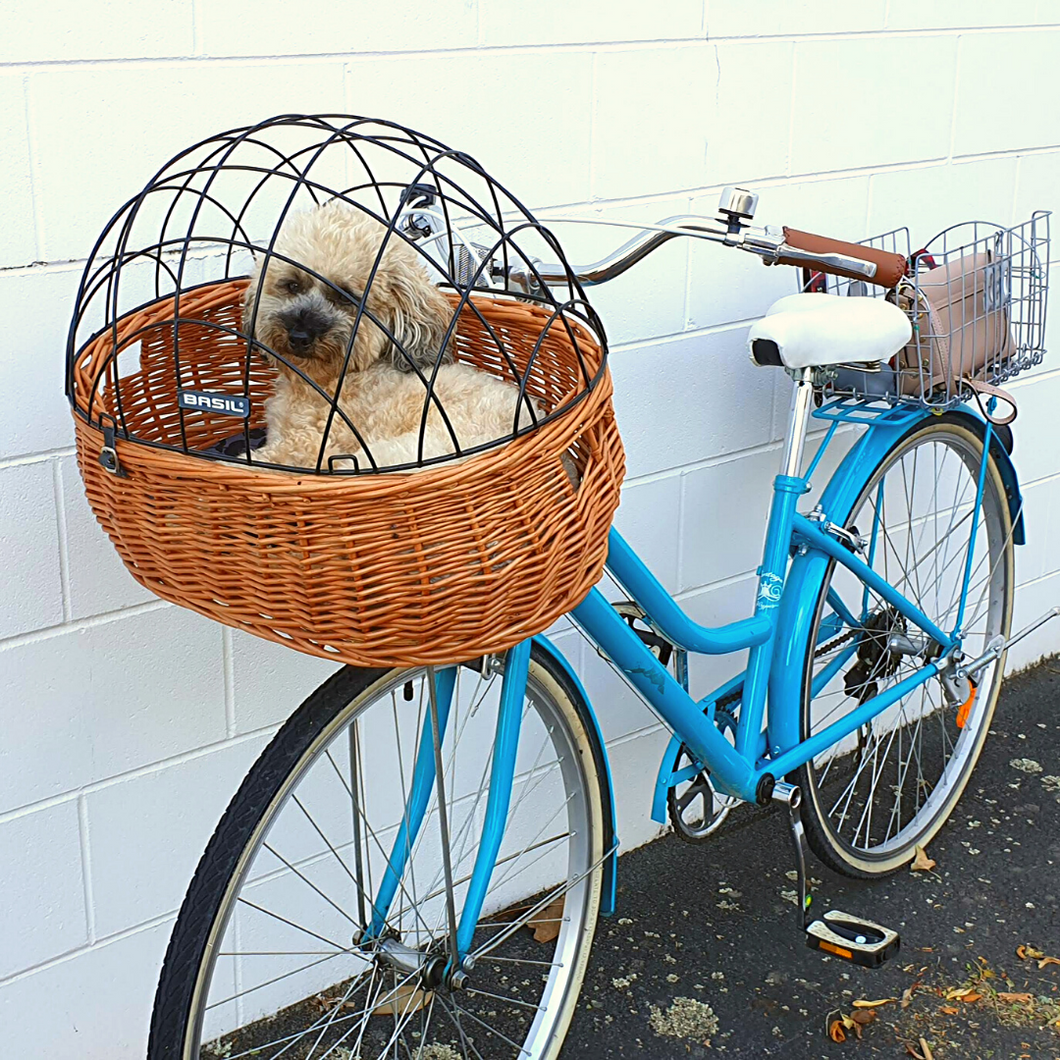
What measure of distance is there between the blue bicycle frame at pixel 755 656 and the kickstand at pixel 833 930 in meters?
0.08

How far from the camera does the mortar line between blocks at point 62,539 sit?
74.9 inches

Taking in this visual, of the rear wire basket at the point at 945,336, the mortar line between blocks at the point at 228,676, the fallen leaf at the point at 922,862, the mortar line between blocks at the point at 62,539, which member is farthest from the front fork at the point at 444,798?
the fallen leaf at the point at 922,862

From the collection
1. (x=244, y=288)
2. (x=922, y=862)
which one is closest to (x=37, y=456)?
(x=244, y=288)

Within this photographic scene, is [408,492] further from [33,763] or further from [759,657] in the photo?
[759,657]

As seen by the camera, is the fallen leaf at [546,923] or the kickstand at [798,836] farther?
the fallen leaf at [546,923]

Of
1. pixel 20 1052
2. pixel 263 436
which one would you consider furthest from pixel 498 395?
pixel 20 1052

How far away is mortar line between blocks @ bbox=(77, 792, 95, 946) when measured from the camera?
203 centimetres

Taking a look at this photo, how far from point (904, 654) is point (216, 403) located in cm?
167

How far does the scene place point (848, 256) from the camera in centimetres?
203

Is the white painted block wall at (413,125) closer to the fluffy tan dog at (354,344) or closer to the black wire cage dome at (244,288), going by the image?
the black wire cage dome at (244,288)

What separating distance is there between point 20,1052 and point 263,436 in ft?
3.40

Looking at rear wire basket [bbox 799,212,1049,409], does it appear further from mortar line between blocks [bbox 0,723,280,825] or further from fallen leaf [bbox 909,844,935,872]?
mortar line between blocks [bbox 0,723,280,825]

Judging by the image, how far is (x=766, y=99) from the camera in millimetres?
2586

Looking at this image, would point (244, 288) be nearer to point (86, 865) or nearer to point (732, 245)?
point (732, 245)
